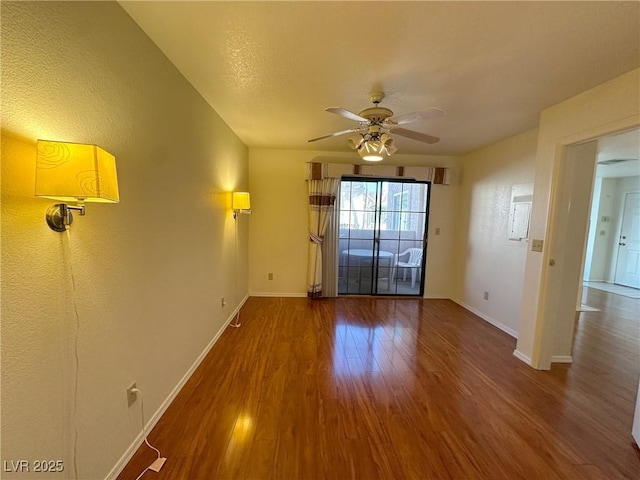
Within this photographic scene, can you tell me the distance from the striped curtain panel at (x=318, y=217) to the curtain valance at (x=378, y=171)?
11 centimetres

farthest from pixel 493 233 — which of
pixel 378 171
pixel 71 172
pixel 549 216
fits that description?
pixel 71 172

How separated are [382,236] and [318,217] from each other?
3.99 ft

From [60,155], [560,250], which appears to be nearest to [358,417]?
[60,155]

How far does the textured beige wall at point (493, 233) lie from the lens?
333cm

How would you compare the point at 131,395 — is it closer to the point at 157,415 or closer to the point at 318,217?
the point at 157,415

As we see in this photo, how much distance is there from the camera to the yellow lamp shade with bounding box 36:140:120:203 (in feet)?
3.04

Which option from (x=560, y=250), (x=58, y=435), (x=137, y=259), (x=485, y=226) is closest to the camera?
(x=58, y=435)

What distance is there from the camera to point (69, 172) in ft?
3.10

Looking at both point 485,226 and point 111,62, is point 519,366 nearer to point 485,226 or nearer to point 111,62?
point 485,226

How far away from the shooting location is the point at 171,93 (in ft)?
6.30

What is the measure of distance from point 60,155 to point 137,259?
0.76 metres

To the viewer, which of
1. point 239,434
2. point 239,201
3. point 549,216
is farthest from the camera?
point 239,201

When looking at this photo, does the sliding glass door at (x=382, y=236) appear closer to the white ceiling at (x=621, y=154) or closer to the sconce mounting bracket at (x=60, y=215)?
the white ceiling at (x=621, y=154)

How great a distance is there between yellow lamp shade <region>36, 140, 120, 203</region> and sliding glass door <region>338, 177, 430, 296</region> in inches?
152
